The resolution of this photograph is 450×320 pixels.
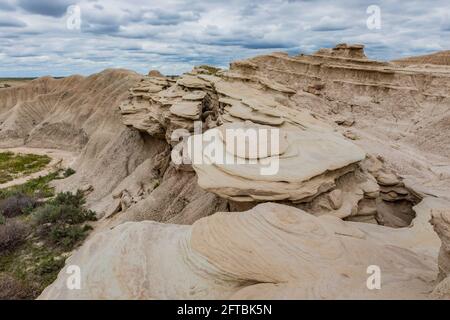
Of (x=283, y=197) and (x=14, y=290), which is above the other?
(x=283, y=197)

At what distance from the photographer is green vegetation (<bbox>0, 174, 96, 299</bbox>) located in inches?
370

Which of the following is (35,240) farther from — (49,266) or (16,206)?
(16,206)

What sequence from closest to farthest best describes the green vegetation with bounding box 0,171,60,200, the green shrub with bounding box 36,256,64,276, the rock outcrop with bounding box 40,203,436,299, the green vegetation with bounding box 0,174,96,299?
the rock outcrop with bounding box 40,203,436,299, the green vegetation with bounding box 0,174,96,299, the green shrub with bounding box 36,256,64,276, the green vegetation with bounding box 0,171,60,200

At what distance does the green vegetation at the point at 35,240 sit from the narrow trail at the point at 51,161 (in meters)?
6.83

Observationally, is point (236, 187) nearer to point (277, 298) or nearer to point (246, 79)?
point (277, 298)

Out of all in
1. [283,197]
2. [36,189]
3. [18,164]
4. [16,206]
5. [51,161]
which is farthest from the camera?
[51,161]

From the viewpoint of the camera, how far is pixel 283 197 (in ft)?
20.3

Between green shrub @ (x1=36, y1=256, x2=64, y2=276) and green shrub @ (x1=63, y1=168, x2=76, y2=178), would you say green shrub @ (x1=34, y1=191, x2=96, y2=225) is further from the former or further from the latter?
green shrub @ (x1=63, y1=168, x2=76, y2=178)

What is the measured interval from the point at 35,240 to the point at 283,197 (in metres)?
10.5

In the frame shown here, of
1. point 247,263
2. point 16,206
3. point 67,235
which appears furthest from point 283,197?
point 16,206

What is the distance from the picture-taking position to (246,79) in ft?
50.4

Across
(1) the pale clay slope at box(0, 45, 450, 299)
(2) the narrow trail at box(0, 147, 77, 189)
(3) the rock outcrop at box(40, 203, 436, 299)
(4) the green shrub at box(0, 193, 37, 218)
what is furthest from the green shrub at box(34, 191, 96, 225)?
(2) the narrow trail at box(0, 147, 77, 189)

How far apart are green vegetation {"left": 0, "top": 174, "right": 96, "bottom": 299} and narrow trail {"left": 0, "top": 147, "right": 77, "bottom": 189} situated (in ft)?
22.4

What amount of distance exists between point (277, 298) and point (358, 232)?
256 centimetres
